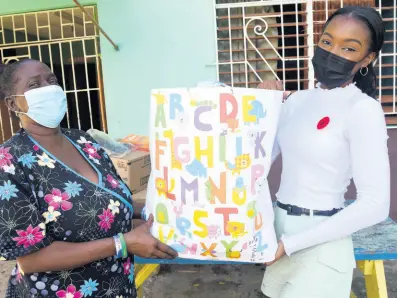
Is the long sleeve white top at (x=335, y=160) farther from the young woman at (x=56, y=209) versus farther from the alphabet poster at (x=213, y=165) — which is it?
the young woman at (x=56, y=209)

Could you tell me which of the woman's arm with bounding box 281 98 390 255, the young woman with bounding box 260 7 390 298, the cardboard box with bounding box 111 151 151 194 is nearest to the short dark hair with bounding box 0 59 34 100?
the young woman with bounding box 260 7 390 298

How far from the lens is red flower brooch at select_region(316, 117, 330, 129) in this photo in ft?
4.00

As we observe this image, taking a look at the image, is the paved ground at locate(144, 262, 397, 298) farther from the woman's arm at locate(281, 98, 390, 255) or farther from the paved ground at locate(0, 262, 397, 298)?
the woman's arm at locate(281, 98, 390, 255)

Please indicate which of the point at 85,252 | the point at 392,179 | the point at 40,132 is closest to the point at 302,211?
the point at 85,252

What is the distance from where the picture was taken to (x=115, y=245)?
1.25m

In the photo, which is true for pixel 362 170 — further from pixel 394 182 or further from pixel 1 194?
pixel 394 182

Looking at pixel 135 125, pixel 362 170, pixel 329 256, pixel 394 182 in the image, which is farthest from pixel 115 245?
pixel 394 182

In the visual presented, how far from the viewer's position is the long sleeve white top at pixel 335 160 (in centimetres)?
114

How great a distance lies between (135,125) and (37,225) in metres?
3.37

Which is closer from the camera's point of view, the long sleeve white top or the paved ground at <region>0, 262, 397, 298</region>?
the long sleeve white top

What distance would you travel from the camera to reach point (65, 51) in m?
8.46

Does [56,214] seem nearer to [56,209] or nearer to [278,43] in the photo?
[56,209]

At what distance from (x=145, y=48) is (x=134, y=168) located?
6.57ft

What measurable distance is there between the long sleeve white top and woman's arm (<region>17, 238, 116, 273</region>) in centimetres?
59
